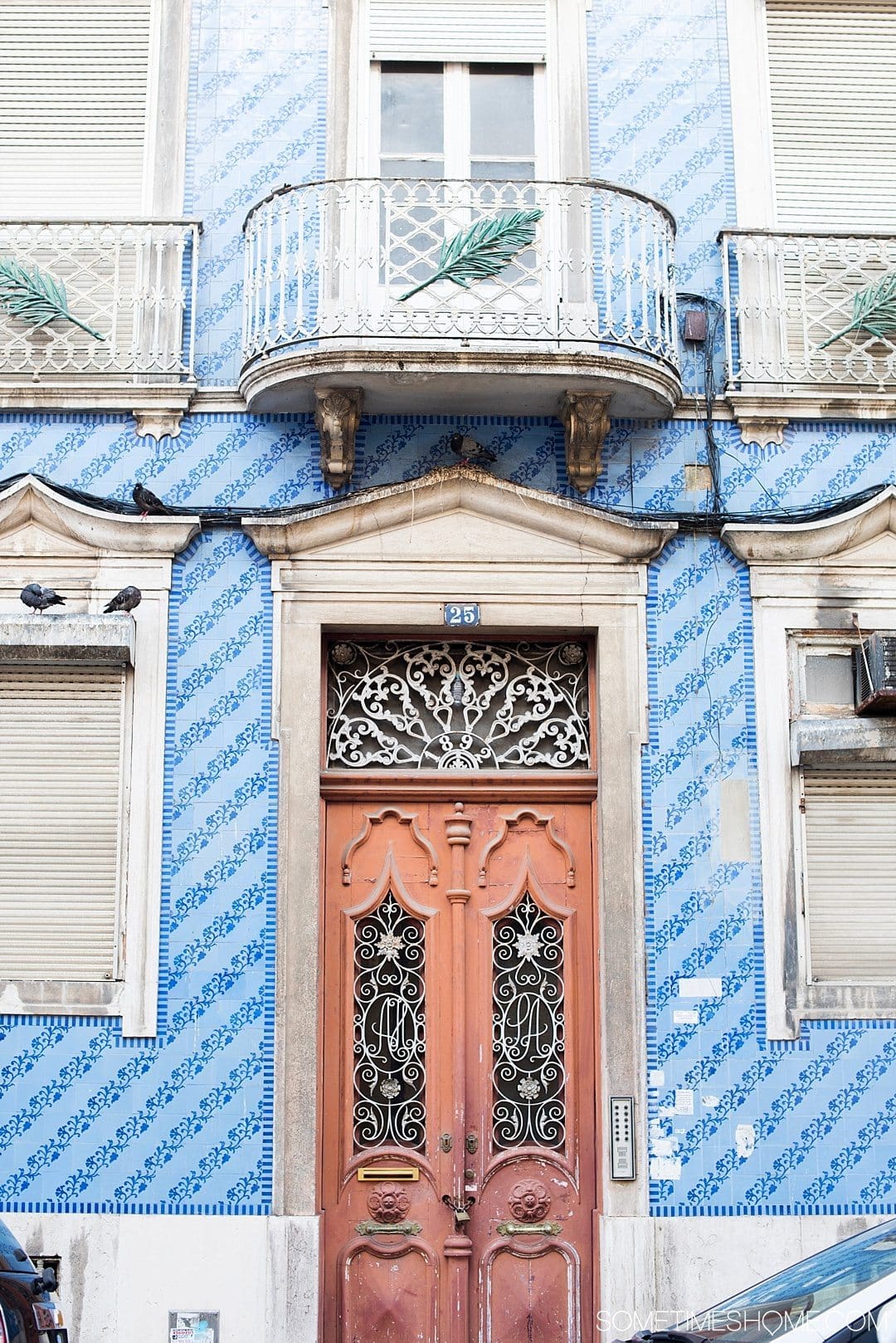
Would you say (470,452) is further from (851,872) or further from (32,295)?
(851,872)

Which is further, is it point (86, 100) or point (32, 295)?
point (86, 100)

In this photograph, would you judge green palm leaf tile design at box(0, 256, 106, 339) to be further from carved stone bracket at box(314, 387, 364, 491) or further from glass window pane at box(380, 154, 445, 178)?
glass window pane at box(380, 154, 445, 178)

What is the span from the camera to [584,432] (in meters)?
8.60

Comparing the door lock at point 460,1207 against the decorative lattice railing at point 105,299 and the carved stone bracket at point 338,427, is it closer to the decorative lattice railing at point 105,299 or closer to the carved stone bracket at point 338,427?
the carved stone bracket at point 338,427

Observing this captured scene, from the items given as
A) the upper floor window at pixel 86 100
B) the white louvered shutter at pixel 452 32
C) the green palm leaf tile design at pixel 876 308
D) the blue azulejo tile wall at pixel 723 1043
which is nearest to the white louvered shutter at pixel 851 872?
the blue azulejo tile wall at pixel 723 1043

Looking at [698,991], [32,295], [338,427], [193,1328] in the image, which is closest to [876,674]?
[698,991]

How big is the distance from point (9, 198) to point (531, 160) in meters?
2.91

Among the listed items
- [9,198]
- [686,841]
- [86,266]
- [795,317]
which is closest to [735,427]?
[795,317]

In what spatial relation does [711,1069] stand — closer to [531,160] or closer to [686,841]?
[686,841]

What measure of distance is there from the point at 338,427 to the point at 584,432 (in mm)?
1288

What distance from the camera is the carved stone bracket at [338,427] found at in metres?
8.43

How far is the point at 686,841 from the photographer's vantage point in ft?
27.5

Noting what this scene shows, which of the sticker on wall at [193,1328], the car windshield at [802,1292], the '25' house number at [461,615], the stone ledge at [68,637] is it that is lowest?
the sticker on wall at [193,1328]

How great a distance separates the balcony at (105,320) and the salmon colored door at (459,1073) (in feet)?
8.29
